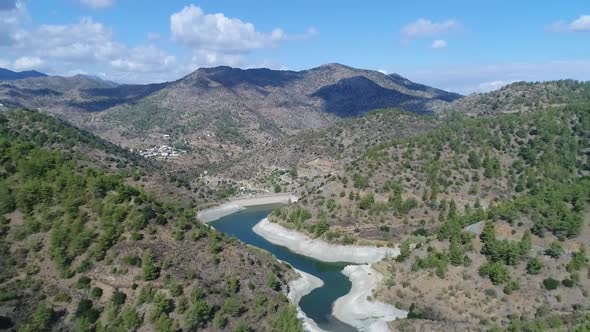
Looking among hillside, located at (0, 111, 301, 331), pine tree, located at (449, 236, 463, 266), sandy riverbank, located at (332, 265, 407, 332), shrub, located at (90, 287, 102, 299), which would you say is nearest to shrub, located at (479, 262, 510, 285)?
pine tree, located at (449, 236, 463, 266)

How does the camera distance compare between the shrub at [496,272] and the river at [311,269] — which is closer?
the shrub at [496,272]

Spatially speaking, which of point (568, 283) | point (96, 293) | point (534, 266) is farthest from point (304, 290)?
point (568, 283)

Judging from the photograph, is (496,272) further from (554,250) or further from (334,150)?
(334,150)

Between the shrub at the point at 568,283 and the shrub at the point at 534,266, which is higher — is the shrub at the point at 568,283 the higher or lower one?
the lower one

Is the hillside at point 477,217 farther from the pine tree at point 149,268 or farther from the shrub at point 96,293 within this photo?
the shrub at point 96,293

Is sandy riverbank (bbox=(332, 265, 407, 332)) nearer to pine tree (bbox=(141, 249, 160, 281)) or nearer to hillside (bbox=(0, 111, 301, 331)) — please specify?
hillside (bbox=(0, 111, 301, 331))

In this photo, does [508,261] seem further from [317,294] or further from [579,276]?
[317,294]

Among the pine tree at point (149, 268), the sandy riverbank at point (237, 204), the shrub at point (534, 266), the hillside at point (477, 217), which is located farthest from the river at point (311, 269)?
the shrub at point (534, 266)

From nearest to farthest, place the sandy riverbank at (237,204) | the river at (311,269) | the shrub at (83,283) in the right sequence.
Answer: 1. the shrub at (83,283)
2. the river at (311,269)
3. the sandy riverbank at (237,204)
